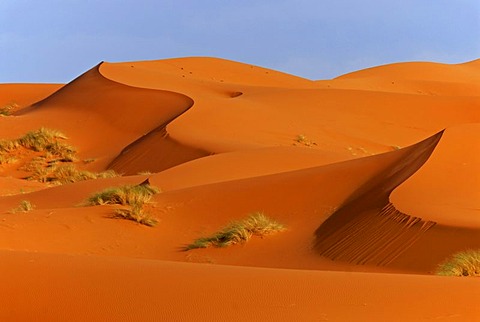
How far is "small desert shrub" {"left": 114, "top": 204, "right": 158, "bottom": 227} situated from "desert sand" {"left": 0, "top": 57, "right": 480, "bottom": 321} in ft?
0.53

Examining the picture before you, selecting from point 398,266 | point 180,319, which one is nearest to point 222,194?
point 398,266

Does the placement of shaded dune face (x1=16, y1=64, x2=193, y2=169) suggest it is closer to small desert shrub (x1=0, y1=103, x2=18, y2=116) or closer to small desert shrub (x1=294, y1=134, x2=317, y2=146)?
small desert shrub (x1=294, y1=134, x2=317, y2=146)

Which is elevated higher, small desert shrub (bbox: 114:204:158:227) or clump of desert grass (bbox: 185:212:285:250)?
small desert shrub (bbox: 114:204:158:227)

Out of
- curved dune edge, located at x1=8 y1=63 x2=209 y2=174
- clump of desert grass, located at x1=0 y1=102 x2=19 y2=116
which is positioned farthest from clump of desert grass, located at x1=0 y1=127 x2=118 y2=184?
clump of desert grass, located at x1=0 y1=102 x2=19 y2=116

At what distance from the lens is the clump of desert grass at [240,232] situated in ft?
35.2

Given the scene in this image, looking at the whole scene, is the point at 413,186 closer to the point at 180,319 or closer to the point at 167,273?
the point at 167,273

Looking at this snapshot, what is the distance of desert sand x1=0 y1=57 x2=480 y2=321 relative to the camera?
5.11 meters

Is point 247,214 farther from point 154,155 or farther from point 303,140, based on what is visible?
point 303,140

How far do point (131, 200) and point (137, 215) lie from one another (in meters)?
0.68

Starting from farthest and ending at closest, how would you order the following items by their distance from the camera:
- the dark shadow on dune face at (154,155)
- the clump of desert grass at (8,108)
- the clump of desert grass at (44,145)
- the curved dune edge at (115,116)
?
1. the clump of desert grass at (8,108)
2. the clump of desert grass at (44,145)
3. the curved dune edge at (115,116)
4. the dark shadow on dune face at (154,155)

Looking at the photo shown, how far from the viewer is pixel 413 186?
34.2ft

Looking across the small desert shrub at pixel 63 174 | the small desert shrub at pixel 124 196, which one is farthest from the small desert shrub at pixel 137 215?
the small desert shrub at pixel 63 174

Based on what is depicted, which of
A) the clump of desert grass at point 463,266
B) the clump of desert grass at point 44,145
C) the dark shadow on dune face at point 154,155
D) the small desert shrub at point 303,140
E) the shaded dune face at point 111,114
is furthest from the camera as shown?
the shaded dune face at point 111,114

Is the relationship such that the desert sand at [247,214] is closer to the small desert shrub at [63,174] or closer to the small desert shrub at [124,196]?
the small desert shrub at [124,196]
